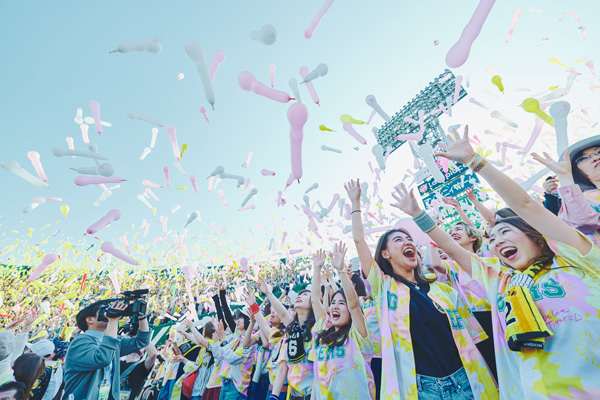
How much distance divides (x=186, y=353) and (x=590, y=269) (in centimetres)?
624

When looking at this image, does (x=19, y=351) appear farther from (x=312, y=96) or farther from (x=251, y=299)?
(x=312, y=96)

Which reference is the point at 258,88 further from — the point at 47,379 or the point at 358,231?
the point at 47,379

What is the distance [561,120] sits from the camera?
223 cm

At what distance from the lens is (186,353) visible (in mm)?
5434

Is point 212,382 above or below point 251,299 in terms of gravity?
below

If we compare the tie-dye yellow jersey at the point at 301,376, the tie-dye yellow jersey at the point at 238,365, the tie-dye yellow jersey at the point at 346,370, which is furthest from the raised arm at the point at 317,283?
the tie-dye yellow jersey at the point at 238,365

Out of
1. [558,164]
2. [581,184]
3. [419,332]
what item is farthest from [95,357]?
[581,184]

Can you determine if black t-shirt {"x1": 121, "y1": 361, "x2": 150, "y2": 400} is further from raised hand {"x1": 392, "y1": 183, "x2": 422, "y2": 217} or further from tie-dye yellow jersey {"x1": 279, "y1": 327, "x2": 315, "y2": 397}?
raised hand {"x1": 392, "y1": 183, "x2": 422, "y2": 217}

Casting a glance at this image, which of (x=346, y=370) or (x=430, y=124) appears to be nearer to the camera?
(x=346, y=370)

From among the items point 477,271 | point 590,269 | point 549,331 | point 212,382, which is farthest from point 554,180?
point 212,382

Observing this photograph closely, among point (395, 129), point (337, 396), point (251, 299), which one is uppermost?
point (395, 129)

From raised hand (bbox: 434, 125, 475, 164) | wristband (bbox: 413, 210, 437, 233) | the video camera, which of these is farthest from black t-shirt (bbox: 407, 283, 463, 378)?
the video camera

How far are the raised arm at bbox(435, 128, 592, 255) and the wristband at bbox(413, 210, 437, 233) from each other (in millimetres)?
557

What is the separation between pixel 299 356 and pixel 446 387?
162 cm
